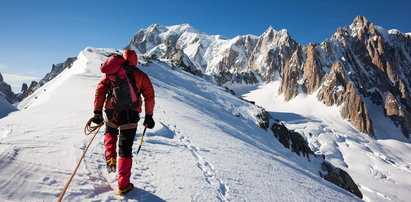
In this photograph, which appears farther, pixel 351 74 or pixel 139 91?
pixel 351 74

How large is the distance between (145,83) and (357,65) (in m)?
167

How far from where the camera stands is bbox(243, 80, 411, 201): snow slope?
60.5 meters

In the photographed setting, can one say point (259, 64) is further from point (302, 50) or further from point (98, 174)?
point (98, 174)

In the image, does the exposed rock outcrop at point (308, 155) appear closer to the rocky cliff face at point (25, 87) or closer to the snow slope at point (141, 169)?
the snow slope at point (141, 169)

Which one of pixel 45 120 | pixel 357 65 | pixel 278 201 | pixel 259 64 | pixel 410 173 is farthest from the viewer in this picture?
pixel 259 64

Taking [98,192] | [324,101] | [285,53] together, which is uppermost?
[285,53]

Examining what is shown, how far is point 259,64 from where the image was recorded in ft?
646

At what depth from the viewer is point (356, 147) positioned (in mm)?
83625

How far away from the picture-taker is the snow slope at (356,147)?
2383 inches

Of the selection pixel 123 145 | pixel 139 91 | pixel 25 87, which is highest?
pixel 139 91

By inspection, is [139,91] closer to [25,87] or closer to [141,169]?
[141,169]

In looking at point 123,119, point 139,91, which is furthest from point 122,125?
point 139,91

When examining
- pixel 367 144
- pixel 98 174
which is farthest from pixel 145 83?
pixel 367 144

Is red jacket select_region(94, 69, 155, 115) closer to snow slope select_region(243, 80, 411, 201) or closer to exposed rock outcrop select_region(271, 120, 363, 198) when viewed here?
exposed rock outcrop select_region(271, 120, 363, 198)
